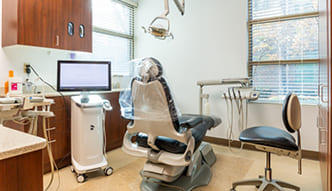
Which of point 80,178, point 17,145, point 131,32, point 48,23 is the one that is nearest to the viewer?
point 17,145

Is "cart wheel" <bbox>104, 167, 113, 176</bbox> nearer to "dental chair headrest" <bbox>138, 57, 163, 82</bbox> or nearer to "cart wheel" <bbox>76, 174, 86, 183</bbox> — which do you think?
"cart wheel" <bbox>76, 174, 86, 183</bbox>

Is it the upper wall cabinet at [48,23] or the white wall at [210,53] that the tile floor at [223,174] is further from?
the upper wall cabinet at [48,23]

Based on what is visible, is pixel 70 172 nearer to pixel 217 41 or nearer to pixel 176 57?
pixel 176 57

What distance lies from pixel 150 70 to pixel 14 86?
161cm

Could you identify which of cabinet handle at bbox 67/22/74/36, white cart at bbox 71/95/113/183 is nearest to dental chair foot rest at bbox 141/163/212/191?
white cart at bbox 71/95/113/183

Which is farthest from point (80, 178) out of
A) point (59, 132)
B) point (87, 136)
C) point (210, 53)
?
Answer: point (210, 53)

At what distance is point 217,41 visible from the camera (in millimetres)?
3211

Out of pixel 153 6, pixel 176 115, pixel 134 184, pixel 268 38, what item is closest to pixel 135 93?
pixel 176 115

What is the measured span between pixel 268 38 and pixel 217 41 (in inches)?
27.8

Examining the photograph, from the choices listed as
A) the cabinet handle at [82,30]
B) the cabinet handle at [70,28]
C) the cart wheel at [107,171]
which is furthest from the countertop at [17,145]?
the cabinet handle at [82,30]

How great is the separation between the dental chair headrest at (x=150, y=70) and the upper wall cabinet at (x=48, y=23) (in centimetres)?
146

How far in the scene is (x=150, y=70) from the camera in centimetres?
162

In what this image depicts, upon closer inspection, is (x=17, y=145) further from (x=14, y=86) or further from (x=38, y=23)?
(x=38, y=23)

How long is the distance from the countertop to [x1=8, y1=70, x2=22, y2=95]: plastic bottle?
5.30 ft
